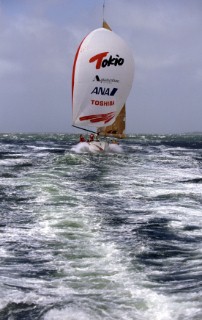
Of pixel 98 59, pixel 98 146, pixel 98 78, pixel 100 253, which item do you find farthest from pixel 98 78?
pixel 100 253

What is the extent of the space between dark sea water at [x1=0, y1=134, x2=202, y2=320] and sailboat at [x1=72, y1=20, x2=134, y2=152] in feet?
55.9

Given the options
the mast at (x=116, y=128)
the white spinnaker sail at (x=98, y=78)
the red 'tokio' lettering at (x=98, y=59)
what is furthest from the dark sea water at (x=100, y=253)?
the mast at (x=116, y=128)

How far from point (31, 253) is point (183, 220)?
5935 mm

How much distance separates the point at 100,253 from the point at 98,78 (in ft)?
94.8

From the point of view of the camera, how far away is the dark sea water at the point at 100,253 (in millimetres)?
7445

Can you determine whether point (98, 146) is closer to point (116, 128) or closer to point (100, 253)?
point (116, 128)

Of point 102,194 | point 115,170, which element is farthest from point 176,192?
point 115,170

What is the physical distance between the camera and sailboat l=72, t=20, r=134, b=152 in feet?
124

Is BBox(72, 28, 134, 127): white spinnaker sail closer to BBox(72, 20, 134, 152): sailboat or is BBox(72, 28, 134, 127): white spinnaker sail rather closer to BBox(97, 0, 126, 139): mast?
BBox(72, 20, 134, 152): sailboat

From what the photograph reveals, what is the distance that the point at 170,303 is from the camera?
7672 mm

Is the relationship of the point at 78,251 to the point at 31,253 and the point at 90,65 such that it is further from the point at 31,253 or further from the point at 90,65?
the point at 90,65

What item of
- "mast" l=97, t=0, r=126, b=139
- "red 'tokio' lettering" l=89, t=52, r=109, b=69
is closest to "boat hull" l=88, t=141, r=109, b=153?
"mast" l=97, t=0, r=126, b=139

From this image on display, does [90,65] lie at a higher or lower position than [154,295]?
higher

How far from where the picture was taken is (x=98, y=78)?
38062 mm
